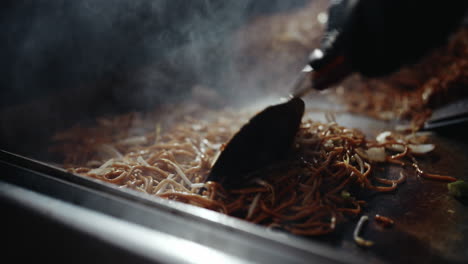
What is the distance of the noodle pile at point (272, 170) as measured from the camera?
2666 millimetres

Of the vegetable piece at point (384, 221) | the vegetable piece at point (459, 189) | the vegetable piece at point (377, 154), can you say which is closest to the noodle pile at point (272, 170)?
the vegetable piece at point (377, 154)

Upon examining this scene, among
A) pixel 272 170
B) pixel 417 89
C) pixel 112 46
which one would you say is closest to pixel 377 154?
pixel 272 170

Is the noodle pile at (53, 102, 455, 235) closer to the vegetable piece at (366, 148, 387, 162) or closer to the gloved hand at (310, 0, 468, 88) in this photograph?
the vegetable piece at (366, 148, 387, 162)

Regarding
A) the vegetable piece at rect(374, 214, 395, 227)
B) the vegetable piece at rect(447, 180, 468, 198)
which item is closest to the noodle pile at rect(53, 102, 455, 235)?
the vegetable piece at rect(374, 214, 395, 227)

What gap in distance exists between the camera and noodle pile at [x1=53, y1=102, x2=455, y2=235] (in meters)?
2.67

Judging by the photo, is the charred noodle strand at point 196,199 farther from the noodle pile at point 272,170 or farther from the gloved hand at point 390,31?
the gloved hand at point 390,31

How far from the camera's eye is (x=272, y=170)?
3008 millimetres

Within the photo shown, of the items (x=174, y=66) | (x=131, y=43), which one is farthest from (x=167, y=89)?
(x=131, y=43)

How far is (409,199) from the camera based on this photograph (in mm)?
2859

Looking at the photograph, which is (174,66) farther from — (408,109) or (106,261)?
(106,261)

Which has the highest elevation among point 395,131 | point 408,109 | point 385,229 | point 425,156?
point 408,109

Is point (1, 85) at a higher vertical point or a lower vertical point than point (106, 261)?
higher

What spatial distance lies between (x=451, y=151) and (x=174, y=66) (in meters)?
4.96

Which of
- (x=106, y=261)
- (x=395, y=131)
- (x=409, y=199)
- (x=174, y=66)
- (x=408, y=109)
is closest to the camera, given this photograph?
(x=106, y=261)
